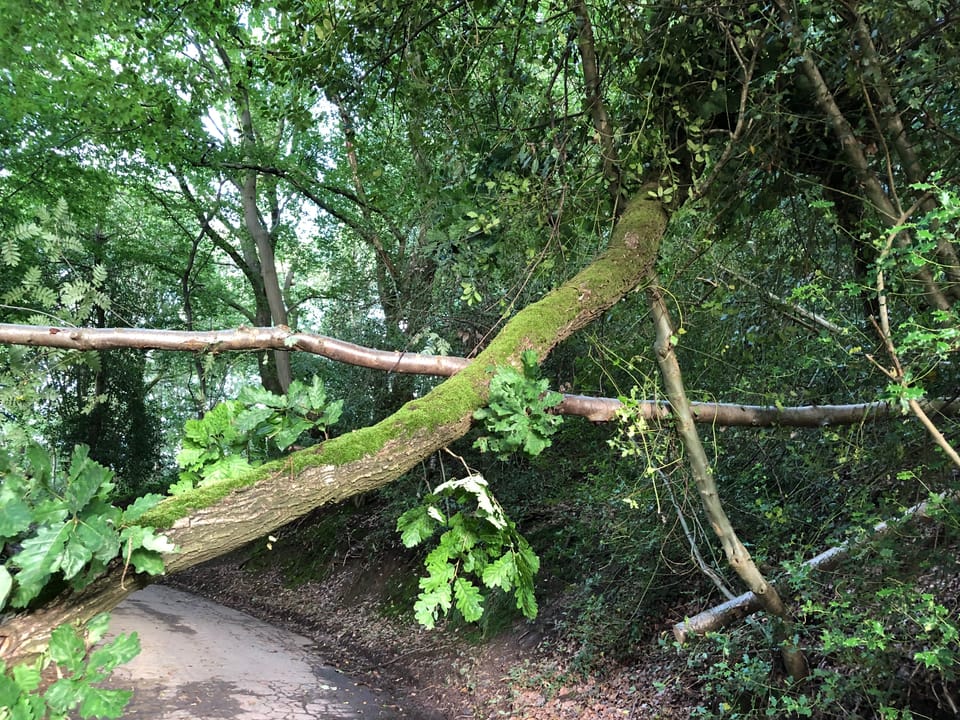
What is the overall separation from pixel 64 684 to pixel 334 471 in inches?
33.1

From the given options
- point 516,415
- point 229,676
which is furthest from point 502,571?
point 229,676

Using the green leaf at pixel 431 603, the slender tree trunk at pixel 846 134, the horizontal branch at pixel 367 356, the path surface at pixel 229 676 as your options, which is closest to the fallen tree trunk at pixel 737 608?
the horizontal branch at pixel 367 356

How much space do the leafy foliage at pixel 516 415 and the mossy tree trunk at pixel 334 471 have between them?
0.24 ft

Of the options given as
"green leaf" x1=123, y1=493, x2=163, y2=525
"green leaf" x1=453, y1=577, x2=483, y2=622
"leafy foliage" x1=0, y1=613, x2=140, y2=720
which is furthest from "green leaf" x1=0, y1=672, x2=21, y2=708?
"green leaf" x1=453, y1=577, x2=483, y2=622

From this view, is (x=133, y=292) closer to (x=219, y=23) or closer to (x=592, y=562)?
(x=219, y=23)

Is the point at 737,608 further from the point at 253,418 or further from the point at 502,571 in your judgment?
the point at 253,418

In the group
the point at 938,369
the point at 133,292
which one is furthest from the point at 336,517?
the point at 938,369

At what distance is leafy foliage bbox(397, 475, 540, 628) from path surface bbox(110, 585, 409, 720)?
4852 mm

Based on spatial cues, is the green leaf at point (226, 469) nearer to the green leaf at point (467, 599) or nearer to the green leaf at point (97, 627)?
the green leaf at point (97, 627)

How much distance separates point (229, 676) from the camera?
657cm

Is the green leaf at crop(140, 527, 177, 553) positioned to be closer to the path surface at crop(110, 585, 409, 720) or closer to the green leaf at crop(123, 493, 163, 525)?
the green leaf at crop(123, 493, 163, 525)

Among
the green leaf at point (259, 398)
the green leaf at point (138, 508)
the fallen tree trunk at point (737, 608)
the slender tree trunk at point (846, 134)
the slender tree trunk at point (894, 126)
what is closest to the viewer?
the green leaf at point (138, 508)

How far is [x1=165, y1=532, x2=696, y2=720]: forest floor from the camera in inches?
197

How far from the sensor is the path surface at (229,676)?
18.8ft
